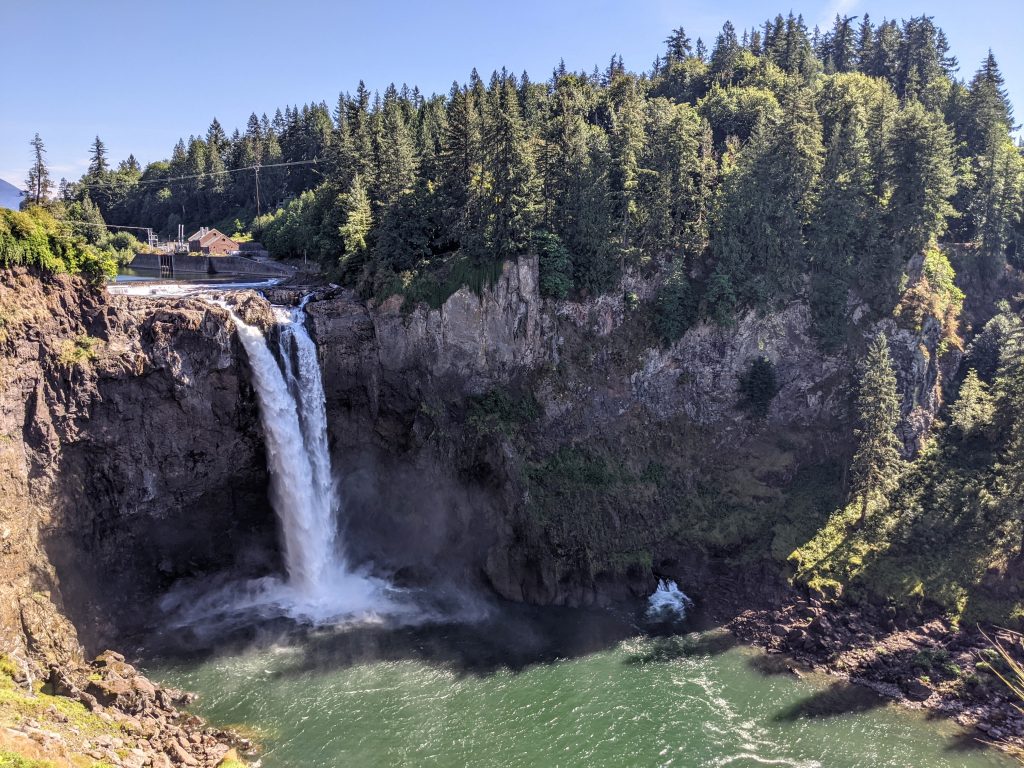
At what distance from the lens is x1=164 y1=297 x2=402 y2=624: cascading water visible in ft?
148

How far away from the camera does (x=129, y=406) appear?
4253 centimetres

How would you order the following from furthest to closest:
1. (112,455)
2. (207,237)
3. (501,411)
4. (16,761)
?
(207,237)
(501,411)
(112,455)
(16,761)

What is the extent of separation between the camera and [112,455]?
1651 inches

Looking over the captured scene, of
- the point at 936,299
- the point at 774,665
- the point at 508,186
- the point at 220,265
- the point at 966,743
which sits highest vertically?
the point at 508,186

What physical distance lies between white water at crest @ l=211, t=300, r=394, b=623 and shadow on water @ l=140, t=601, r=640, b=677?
3.28 metres

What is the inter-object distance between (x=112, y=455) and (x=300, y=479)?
1118cm

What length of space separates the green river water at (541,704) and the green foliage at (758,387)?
1977cm

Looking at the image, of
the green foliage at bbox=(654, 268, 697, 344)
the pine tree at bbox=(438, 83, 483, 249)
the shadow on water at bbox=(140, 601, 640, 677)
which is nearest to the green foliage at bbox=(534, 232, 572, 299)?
the pine tree at bbox=(438, 83, 483, 249)

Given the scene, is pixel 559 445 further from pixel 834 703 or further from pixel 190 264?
pixel 190 264

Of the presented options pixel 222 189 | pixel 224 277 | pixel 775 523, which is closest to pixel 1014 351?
pixel 775 523

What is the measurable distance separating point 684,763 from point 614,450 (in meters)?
23.4

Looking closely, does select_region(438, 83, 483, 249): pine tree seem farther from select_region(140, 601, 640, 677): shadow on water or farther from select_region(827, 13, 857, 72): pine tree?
select_region(827, 13, 857, 72): pine tree

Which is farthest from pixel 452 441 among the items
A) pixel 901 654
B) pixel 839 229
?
pixel 839 229

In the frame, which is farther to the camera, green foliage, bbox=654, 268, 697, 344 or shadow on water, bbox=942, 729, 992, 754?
green foliage, bbox=654, 268, 697, 344
